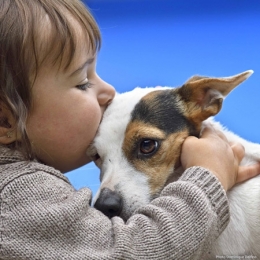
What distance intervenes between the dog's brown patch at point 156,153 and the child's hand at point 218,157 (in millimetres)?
29

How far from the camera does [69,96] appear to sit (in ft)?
4.49

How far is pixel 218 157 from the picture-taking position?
Answer: 1352 mm

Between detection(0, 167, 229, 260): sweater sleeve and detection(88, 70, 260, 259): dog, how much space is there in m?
0.10

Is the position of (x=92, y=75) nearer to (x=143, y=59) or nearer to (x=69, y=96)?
(x=69, y=96)

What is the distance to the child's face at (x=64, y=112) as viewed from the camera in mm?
1329

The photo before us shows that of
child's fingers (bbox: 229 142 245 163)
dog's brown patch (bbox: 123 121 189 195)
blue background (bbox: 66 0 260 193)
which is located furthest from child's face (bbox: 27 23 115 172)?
blue background (bbox: 66 0 260 193)

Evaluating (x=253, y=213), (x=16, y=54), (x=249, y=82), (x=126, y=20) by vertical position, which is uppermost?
(x=16, y=54)

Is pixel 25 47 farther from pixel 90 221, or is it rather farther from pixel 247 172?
pixel 247 172

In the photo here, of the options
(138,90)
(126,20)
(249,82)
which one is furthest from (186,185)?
(126,20)

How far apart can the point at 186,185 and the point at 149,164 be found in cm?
20

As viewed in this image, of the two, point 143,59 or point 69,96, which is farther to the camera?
point 143,59

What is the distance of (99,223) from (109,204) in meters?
0.12

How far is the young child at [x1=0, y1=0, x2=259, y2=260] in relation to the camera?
3.71 feet

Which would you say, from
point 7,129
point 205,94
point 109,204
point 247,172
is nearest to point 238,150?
point 247,172
